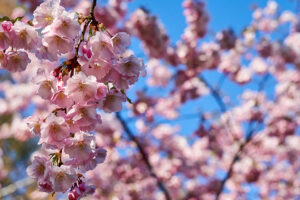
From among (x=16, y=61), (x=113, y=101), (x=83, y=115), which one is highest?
(x=16, y=61)

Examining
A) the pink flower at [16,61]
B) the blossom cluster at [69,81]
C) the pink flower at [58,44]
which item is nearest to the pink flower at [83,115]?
the blossom cluster at [69,81]

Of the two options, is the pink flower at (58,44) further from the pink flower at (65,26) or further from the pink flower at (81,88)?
the pink flower at (81,88)

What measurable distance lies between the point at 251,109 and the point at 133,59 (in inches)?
225

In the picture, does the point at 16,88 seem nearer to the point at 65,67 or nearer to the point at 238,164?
the point at 238,164

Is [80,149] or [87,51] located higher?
[87,51]

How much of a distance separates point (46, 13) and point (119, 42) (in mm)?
293

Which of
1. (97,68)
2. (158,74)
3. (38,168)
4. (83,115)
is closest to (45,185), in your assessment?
(38,168)

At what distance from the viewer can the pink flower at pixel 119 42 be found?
1258 millimetres

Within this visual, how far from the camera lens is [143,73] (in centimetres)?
139

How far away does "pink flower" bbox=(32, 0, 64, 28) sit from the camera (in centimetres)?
126

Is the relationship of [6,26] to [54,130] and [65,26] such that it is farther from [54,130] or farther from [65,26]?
[54,130]

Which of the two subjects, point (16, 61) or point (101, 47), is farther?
point (16, 61)

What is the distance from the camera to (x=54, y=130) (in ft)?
3.80

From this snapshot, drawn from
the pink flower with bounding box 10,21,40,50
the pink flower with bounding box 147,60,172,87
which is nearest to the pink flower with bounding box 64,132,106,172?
the pink flower with bounding box 10,21,40,50
